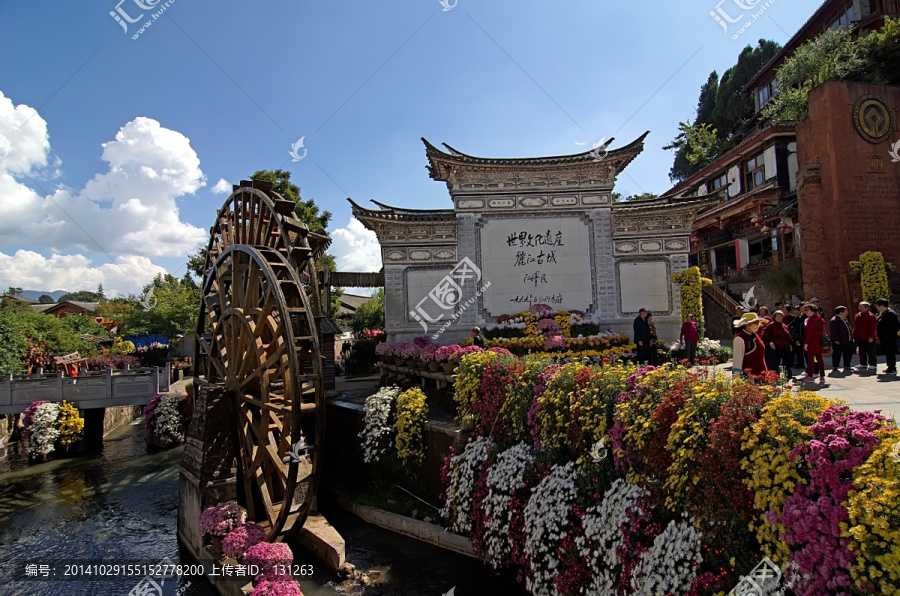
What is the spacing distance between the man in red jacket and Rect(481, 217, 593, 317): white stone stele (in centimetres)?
672

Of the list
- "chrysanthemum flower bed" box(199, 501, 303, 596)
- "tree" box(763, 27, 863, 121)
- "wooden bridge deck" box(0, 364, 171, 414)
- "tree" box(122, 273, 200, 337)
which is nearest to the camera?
"chrysanthemum flower bed" box(199, 501, 303, 596)

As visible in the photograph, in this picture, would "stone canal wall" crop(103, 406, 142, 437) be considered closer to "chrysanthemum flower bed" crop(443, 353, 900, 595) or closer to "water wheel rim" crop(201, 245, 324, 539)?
"water wheel rim" crop(201, 245, 324, 539)

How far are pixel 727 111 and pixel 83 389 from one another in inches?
1509

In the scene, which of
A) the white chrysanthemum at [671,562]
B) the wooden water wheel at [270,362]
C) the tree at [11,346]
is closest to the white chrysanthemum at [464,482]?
the wooden water wheel at [270,362]

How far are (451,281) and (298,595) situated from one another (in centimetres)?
1072

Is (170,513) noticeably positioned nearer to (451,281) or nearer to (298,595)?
(298,595)

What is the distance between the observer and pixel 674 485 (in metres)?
4.00

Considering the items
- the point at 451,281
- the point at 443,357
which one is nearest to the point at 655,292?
the point at 451,281

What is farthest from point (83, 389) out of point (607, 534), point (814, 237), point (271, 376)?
point (814, 237)

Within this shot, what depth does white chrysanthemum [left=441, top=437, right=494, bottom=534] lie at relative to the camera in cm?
657

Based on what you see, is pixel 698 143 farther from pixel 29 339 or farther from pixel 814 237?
pixel 29 339

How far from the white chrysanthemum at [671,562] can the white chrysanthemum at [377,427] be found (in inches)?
206

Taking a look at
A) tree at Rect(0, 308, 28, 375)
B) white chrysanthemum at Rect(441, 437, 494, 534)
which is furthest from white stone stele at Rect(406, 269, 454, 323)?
tree at Rect(0, 308, 28, 375)

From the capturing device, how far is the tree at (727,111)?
33.2 meters
